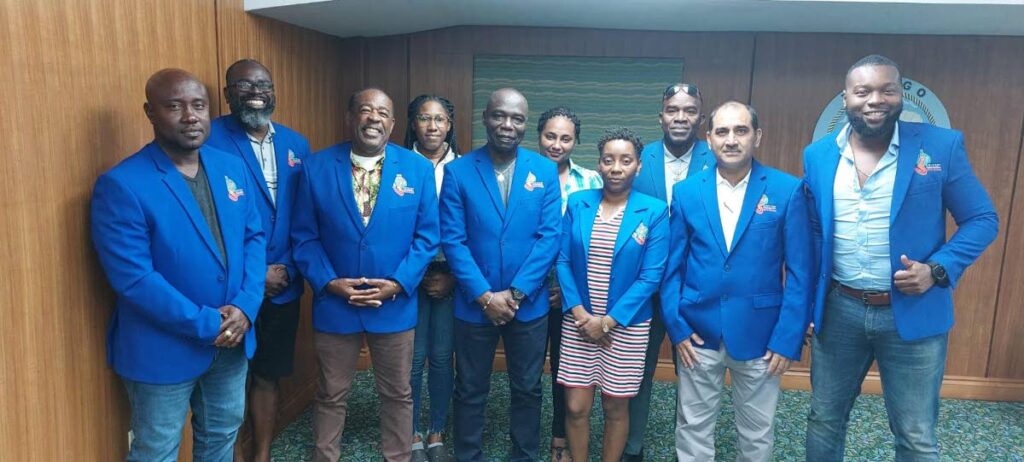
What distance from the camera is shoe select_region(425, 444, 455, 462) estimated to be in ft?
10.1

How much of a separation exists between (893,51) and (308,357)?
12.3 ft

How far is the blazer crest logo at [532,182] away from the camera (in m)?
2.71

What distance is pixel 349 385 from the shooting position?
2727 mm

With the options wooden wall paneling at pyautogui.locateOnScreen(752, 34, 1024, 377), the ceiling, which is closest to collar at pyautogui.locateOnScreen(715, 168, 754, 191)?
the ceiling

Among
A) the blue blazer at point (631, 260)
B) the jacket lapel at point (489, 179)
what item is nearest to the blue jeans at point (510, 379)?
the blue blazer at point (631, 260)

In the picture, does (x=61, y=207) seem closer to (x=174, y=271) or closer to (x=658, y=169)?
(x=174, y=271)

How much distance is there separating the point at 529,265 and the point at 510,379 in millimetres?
538

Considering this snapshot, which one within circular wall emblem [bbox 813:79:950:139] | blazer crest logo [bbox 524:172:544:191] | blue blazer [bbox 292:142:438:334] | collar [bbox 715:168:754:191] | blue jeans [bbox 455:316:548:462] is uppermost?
circular wall emblem [bbox 813:79:950:139]

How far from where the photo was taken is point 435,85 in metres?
4.03

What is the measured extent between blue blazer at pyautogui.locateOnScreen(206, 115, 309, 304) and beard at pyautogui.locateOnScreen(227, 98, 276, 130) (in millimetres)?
41

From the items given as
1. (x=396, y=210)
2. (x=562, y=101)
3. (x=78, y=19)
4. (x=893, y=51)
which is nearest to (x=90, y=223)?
(x=78, y=19)

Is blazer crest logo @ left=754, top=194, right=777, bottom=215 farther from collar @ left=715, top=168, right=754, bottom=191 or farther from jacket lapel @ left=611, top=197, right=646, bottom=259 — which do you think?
jacket lapel @ left=611, top=197, right=646, bottom=259

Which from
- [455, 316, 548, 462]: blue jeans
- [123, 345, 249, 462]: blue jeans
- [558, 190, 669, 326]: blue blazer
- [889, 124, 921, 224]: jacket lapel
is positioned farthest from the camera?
[455, 316, 548, 462]: blue jeans

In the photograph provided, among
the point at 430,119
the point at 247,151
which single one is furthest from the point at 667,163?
the point at 247,151
